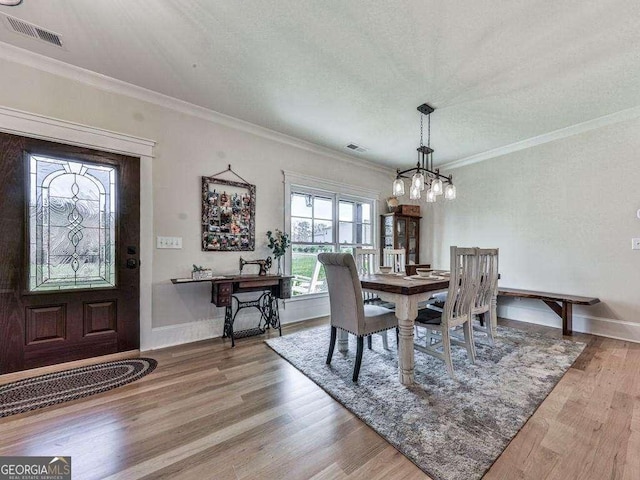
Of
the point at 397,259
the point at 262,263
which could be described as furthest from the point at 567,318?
the point at 262,263

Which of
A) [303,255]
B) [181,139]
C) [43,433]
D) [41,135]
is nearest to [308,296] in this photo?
[303,255]

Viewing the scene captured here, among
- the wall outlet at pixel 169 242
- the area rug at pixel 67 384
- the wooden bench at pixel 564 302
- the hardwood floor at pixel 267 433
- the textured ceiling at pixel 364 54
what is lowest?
the area rug at pixel 67 384

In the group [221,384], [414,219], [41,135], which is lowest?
[221,384]

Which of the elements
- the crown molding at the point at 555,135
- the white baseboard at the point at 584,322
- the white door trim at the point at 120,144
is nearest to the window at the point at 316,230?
the white door trim at the point at 120,144

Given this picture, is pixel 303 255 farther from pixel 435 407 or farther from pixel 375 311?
pixel 435 407

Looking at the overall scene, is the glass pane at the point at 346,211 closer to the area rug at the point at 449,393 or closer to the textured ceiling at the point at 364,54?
the textured ceiling at the point at 364,54

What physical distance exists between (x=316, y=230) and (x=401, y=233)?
1.73 meters

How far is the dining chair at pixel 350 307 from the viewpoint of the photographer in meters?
2.07

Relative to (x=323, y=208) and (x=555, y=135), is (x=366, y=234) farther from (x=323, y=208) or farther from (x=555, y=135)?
(x=555, y=135)

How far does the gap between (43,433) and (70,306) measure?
1173 millimetres

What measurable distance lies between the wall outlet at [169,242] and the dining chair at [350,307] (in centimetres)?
170

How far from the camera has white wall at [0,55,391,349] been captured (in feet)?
7.72

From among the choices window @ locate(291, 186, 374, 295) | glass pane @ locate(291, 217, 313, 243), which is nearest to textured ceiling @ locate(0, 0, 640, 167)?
window @ locate(291, 186, 374, 295)

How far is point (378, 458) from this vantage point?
1.34m
